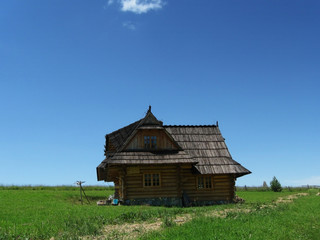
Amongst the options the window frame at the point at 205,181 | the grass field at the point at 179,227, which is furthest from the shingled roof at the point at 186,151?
the grass field at the point at 179,227

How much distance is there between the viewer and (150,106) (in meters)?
25.7

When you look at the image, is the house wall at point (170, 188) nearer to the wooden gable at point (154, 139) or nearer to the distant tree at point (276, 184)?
the wooden gable at point (154, 139)

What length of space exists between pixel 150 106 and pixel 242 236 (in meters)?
15.9

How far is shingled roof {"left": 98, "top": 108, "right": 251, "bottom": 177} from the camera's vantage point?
2370 centimetres

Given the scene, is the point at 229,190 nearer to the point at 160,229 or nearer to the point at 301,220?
the point at 301,220

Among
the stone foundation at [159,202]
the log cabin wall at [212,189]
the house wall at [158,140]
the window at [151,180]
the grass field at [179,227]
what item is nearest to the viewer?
Answer: the grass field at [179,227]

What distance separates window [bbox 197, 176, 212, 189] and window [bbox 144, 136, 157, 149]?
4.24 meters

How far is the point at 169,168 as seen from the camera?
80.3 ft

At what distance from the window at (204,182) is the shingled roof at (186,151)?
3.47ft

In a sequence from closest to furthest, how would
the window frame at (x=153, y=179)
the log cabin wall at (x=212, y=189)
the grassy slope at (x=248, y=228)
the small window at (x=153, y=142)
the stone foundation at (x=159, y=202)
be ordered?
the grassy slope at (x=248, y=228)
the stone foundation at (x=159, y=202)
the window frame at (x=153, y=179)
the small window at (x=153, y=142)
the log cabin wall at (x=212, y=189)

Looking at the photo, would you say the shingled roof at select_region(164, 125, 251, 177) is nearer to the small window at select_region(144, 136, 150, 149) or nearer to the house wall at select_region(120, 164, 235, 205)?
the house wall at select_region(120, 164, 235, 205)

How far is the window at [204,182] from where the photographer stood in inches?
1013

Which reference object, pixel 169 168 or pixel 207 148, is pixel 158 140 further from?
pixel 207 148

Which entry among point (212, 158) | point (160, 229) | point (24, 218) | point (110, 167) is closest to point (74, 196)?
point (110, 167)
